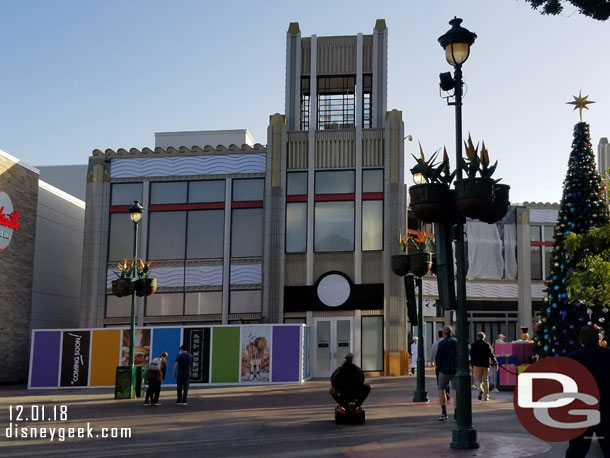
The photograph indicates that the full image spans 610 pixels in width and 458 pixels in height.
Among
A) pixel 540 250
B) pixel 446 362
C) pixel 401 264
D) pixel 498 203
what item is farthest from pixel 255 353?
pixel 540 250

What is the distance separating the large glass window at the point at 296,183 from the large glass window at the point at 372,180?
2.79 m

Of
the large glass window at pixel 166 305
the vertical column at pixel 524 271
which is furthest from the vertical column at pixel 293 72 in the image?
the vertical column at pixel 524 271

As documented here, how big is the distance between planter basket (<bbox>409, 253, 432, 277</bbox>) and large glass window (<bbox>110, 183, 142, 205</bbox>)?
20921mm

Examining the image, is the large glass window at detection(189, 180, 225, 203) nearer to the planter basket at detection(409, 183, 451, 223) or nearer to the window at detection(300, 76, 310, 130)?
the window at detection(300, 76, 310, 130)

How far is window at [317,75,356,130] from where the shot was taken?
3778cm

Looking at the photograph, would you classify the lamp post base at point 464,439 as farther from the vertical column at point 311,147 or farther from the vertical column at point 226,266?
the vertical column at point 226,266

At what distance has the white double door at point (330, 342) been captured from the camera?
3409 centimetres

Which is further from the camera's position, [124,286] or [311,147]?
[311,147]

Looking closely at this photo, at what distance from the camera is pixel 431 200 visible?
11609 mm

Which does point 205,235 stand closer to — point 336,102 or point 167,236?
point 167,236

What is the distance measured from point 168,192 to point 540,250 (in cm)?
2413

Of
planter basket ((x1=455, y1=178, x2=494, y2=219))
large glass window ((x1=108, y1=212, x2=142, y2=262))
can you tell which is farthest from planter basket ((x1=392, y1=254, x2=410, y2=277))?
large glass window ((x1=108, y1=212, x2=142, y2=262))

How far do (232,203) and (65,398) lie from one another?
14.5 meters

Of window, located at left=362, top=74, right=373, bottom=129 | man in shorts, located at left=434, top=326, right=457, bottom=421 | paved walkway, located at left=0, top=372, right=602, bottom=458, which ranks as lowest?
paved walkway, located at left=0, top=372, right=602, bottom=458
